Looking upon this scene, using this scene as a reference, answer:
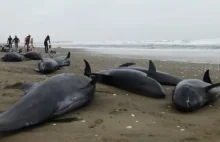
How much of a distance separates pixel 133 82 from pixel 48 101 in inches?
116

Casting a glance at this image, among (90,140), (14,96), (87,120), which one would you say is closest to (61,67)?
(14,96)

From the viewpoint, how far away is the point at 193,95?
6062 millimetres

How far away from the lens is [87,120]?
16.2 feet

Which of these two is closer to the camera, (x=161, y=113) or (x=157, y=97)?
(x=161, y=113)

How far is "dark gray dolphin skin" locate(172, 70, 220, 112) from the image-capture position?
230 inches

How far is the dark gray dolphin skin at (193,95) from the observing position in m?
5.84

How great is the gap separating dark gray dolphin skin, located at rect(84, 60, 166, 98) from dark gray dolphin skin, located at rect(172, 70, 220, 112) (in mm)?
759

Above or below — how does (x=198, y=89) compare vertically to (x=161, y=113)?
above

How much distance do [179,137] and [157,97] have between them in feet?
8.96

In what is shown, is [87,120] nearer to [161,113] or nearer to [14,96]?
[161,113]

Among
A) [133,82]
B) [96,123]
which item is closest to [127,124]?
[96,123]

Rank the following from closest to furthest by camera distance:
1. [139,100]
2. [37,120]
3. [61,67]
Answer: [37,120]
[139,100]
[61,67]

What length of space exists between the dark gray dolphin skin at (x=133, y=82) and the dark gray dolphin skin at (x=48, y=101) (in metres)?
1.35

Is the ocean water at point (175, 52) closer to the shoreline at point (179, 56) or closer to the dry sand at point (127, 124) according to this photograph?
the shoreline at point (179, 56)
